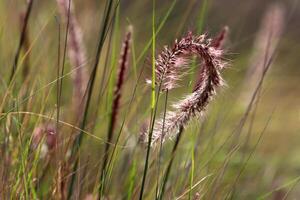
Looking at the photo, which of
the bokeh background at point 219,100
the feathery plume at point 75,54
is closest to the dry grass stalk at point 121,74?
the bokeh background at point 219,100

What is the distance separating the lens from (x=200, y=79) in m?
2.07

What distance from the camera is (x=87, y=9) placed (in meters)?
5.12

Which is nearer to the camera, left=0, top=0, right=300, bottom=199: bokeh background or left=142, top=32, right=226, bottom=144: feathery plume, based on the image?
left=142, top=32, right=226, bottom=144: feathery plume

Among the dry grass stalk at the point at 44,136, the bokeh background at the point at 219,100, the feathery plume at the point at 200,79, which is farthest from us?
the bokeh background at the point at 219,100

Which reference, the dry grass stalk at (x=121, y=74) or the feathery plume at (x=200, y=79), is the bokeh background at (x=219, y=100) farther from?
the feathery plume at (x=200, y=79)

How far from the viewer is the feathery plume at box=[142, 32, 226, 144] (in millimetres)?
1974

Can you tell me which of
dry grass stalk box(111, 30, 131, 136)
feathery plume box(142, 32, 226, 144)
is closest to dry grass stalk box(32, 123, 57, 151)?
dry grass stalk box(111, 30, 131, 136)

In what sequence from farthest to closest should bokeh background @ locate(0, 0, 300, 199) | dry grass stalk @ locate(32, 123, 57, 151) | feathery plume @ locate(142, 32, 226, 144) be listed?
bokeh background @ locate(0, 0, 300, 199)
dry grass stalk @ locate(32, 123, 57, 151)
feathery plume @ locate(142, 32, 226, 144)

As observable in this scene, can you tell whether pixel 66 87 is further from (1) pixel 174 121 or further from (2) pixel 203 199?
(1) pixel 174 121

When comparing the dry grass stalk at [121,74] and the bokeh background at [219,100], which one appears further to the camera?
the bokeh background at [219,100]

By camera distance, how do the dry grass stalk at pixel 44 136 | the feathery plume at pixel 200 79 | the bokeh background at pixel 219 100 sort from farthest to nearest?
the bokeh background at pixel 219 100, the dry grass stalk at pixel 44 136, the feathery plume at pixel 200 79

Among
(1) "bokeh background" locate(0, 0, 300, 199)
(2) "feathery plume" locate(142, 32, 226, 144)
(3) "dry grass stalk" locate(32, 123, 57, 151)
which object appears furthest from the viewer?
(1) "bokeh background" locate(0, 0, 300, 199)

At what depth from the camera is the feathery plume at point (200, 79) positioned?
1974mm

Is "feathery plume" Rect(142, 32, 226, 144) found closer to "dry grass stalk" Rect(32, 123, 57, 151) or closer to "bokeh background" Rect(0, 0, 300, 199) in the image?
"bokeh background" Rect(0, 0, 300, 199)
